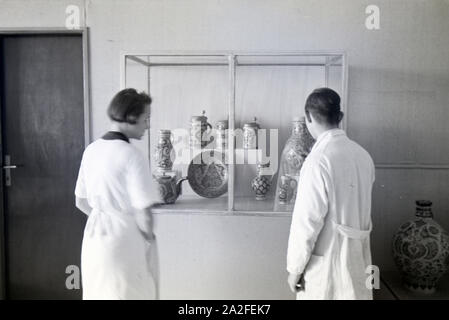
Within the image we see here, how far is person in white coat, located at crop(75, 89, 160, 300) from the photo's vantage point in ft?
5.15

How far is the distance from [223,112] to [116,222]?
115 cm

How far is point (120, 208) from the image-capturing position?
1.61 meters

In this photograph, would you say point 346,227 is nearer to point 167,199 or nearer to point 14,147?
point 167,199

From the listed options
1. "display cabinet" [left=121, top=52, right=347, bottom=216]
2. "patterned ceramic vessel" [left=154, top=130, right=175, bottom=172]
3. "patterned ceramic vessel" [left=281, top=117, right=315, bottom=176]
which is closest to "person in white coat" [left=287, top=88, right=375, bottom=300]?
"patterned ceramic vessel" [left=281, top=117, right=315, bottom=176]

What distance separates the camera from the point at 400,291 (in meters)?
2.26

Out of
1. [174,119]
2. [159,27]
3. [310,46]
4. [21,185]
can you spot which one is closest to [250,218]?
[174,119]

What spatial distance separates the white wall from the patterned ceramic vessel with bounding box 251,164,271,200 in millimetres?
558

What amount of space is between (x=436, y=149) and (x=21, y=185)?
2491 mm

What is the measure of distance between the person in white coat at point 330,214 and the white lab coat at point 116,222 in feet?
1.83

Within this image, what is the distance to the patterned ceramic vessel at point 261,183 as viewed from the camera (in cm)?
239

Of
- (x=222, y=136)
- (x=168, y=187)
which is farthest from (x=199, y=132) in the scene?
(x=168, y=187)

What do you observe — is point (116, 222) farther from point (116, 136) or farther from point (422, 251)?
point (422, 251)
